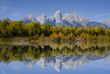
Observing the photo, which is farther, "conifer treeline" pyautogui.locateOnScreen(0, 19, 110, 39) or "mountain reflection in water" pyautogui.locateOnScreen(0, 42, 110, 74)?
"conifer treeline" pyautogui.locateOnScreen(0, 19, 110, 39)

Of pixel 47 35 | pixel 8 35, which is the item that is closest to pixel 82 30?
pixel 47 35

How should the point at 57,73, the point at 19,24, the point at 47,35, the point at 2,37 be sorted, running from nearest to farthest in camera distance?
1. the point at 57,73
2. the point at 2,37
3. the point at 19,24
4. the point at 47,35

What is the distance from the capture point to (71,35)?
87.0 metres

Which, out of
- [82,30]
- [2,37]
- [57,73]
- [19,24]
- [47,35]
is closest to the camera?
[57,73]

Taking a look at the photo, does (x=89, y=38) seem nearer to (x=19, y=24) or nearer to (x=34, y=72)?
(x=19, y=24)

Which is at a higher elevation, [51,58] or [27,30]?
[51,58]

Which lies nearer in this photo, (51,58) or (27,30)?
(51,58)

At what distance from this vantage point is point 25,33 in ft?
242

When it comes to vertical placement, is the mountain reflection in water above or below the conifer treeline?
above

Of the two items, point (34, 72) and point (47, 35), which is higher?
point (34, 72)

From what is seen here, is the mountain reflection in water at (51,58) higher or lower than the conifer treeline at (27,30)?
higher

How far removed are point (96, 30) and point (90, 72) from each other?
83.8 m

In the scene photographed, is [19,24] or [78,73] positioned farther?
[19,24]

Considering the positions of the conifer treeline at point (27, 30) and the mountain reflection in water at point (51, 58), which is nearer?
the mountain reflection in water at point (51, 58)
